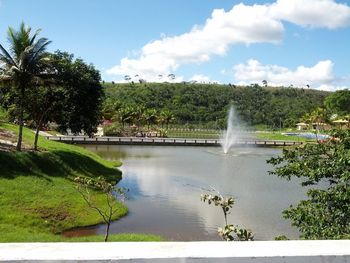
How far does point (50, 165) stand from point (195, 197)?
904 centimetres

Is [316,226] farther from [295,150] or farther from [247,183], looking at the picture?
[247,183]

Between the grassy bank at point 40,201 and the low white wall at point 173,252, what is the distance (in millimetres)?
13665

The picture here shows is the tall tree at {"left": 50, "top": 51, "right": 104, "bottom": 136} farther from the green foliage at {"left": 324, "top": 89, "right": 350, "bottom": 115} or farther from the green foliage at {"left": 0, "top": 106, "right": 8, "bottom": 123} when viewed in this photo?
the green foliage at {"left": 324, "top": 89, "right": 350, "bottom": 115}

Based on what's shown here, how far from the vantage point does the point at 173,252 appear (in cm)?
254

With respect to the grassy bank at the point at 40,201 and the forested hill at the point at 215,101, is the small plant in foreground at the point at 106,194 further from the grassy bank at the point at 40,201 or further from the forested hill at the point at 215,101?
the forested hill at the point at 215,101

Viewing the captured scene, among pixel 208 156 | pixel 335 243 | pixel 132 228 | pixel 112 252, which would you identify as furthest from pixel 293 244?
pixel 208 156

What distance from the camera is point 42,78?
27875 millimetres

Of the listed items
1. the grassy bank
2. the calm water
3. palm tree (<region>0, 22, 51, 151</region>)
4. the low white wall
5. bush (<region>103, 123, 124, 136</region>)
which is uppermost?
palm tree (<region>0, 22, 51, 151</region>)

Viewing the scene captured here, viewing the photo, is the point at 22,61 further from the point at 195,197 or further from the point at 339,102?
the point at 339,102

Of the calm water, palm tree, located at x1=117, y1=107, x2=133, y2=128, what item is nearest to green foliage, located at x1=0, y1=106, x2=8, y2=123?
the calm water

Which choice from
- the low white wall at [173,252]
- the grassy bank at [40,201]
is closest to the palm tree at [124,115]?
the grassy bank at [40,201]

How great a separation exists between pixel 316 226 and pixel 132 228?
11794mm

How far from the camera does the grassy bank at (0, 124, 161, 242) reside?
1758cm

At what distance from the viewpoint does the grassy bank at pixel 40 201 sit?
692 inches
